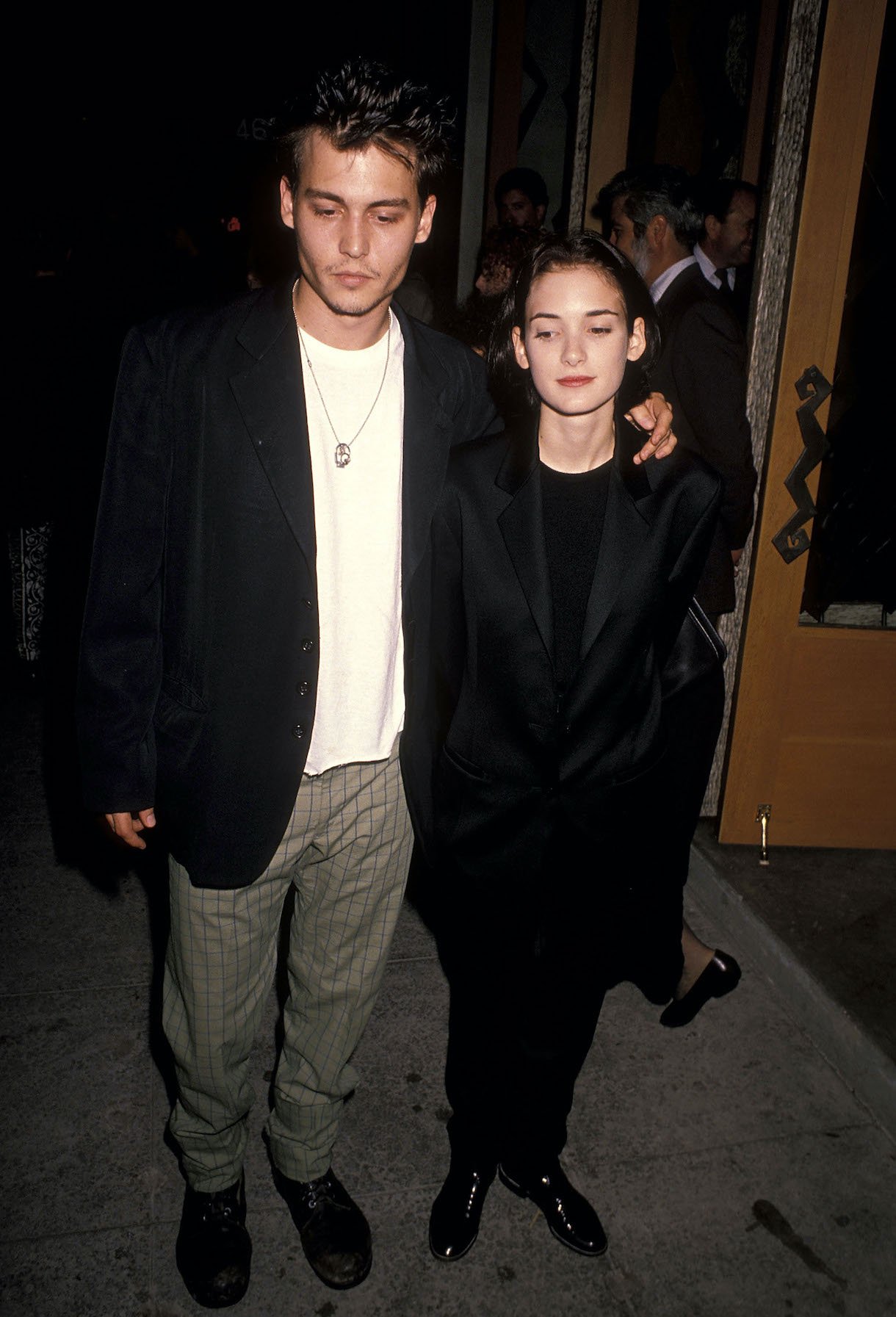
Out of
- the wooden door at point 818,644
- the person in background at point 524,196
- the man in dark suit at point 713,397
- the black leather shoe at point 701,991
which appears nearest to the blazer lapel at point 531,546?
the man in dark suit at point 713,397

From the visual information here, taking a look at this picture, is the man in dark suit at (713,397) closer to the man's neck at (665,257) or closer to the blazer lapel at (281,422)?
the man's neck at (665,257)

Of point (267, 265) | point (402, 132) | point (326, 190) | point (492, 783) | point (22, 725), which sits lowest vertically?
point (22, 725)

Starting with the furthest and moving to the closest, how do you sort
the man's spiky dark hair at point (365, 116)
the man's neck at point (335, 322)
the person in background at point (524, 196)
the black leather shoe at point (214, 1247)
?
the person in background at point (524, 196), the black leather shoe at point (214, 1247), the man's neck at point (335, 322), the man's spiky dark hair at point (365, 116)

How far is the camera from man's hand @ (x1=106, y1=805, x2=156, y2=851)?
1.76m

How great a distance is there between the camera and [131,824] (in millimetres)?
1782

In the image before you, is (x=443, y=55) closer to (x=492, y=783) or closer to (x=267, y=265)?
(x=267, y=265)

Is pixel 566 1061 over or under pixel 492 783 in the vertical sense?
under

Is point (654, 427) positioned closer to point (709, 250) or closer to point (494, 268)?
point (494, 268)

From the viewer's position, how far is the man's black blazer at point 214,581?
1589mm

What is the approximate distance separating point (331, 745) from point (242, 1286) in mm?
1162

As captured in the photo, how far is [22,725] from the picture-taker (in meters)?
4.54

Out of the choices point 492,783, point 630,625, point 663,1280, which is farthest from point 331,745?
point 663,1280

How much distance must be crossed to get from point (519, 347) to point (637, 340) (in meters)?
0.22

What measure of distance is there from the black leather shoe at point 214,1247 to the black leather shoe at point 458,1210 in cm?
41
